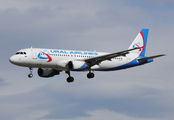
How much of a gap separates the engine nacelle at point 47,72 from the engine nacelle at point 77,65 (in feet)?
18.5

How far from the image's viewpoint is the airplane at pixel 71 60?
5778 centimetres

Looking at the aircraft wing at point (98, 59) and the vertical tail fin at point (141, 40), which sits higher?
the vertical tail fin at point (141, 40)

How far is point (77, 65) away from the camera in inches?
2362

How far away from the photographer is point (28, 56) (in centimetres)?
5769

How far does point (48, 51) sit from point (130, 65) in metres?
16.3

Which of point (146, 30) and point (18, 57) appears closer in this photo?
point (18, 57)

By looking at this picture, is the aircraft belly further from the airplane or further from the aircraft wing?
the aircraft wing

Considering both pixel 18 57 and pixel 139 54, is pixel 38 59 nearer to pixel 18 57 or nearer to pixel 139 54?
pixel 18 57

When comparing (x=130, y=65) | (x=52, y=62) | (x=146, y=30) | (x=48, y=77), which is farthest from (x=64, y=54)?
(x=146, y=30)

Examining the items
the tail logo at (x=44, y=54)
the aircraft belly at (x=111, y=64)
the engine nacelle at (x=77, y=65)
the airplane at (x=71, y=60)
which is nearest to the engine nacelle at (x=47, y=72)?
the airplane at (x=71, y=60)

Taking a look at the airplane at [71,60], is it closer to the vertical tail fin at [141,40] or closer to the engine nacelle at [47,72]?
the engine nacelle at [47,72]

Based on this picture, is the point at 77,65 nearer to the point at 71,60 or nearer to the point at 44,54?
the point at 71,60

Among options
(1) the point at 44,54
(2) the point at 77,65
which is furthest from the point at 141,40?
(1) the point at 44,54

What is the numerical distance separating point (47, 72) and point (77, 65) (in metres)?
7.03
